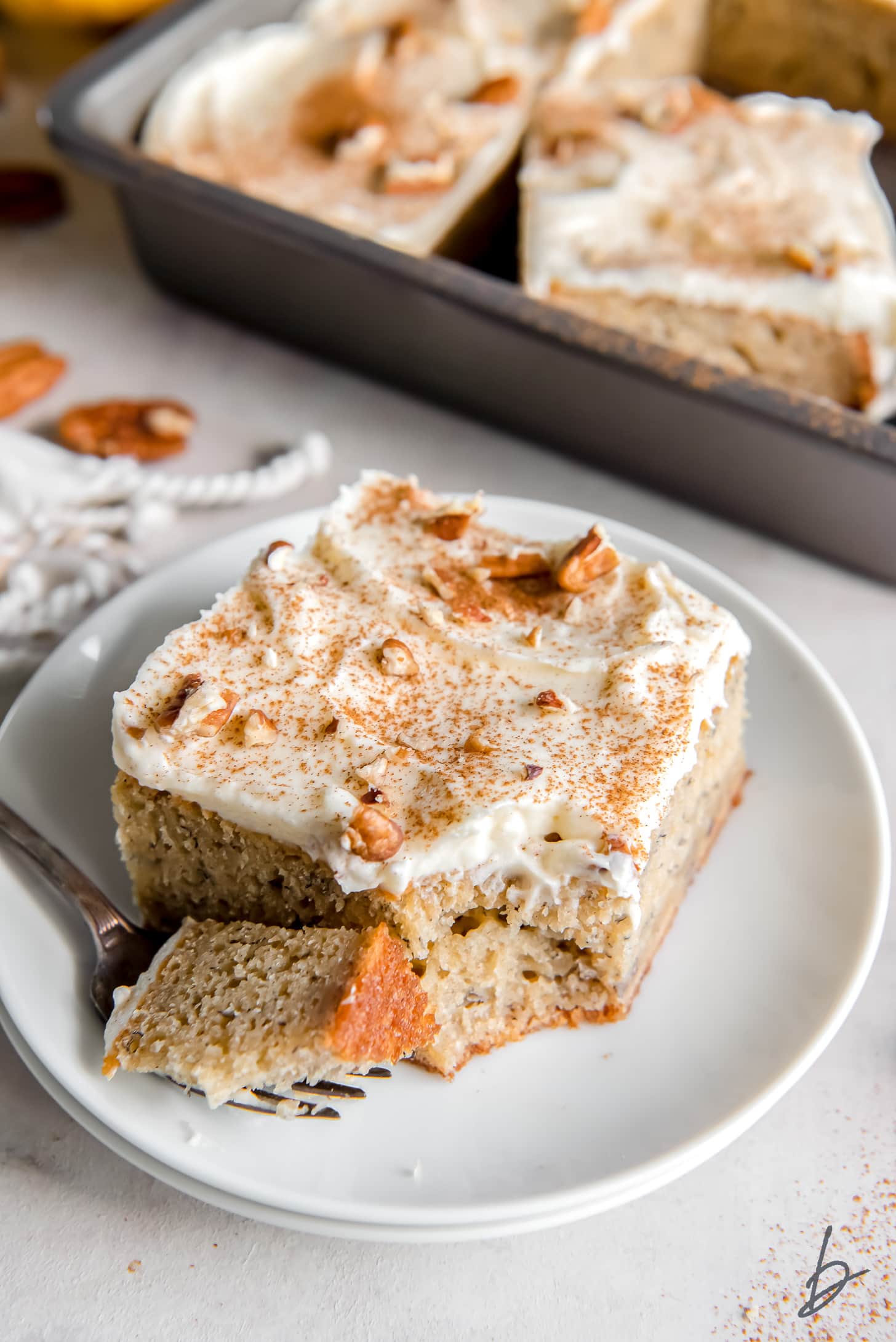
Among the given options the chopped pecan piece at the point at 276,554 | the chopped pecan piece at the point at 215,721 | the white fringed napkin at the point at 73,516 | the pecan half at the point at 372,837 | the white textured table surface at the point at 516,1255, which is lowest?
the white textured table surface at the point at 516,1255

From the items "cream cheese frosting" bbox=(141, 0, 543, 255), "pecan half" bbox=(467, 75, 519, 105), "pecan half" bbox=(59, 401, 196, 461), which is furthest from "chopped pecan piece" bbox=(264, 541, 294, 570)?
"pecan half" bbox=(467, 75, 519, 105)

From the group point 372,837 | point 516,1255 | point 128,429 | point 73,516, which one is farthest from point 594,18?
point 516,1255

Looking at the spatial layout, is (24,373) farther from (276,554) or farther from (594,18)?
(594,18)

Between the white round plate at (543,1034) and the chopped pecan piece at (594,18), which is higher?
the chopped pecan piece at (594,18)

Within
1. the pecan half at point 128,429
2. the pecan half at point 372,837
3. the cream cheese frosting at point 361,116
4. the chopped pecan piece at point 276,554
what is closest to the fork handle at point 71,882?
the pecan half at point 372,837

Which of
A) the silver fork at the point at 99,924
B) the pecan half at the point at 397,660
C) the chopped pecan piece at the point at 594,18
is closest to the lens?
the silver fork at the point at 99,924
